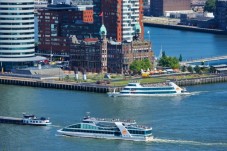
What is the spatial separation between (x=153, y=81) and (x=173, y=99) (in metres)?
6.32

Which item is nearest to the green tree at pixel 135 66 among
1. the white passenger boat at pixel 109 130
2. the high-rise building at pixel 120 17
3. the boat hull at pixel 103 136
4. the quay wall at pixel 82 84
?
the quay wall at pixel 82 84

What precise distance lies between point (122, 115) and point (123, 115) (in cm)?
5

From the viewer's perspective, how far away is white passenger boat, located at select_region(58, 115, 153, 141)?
168ft

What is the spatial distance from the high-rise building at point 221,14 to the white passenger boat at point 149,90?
45653 mm

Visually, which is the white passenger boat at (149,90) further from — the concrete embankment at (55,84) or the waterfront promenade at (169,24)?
the waterfront promenade at (169,24)

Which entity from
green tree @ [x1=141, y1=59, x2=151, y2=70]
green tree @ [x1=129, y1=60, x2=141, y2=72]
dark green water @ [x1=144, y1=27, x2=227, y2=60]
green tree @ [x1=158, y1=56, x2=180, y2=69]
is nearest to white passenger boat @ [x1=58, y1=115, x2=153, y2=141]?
green tree @ [x1=129, y1=60, x2=141, y2=72]

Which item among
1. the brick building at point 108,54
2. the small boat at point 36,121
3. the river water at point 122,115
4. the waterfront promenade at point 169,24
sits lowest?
the waterfront promenade at point 169,24

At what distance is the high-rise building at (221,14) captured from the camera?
111 m

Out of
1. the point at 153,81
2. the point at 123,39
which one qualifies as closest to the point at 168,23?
the point at 123,39

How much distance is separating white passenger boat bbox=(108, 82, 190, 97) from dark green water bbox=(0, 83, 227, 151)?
2.87 feet

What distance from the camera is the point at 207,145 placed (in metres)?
49.6

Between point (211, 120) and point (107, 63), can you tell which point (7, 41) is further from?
point (211, 120)

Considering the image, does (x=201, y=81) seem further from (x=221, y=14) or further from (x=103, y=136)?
(x=221, y=14)

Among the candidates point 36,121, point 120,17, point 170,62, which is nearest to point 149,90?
point 170,62
